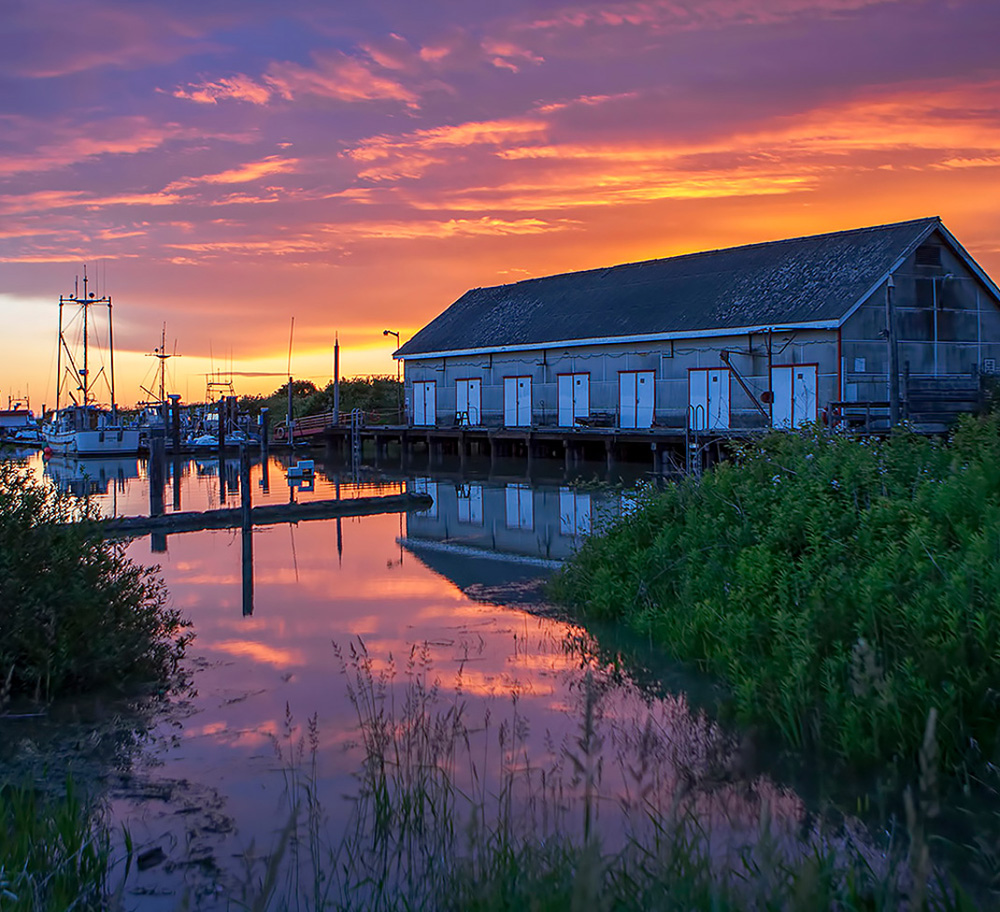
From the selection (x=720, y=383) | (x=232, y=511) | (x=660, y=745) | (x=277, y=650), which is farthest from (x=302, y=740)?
(x=720, y=383)

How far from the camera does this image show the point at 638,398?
123ft

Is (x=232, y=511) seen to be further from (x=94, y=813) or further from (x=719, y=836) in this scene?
(x=719, y=836)

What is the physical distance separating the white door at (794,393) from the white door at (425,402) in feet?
60.9

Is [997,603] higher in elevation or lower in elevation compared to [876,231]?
lower

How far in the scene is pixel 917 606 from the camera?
305 inches

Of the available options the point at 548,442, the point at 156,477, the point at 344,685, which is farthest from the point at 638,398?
the point at 344,685

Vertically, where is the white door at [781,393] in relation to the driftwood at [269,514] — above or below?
above

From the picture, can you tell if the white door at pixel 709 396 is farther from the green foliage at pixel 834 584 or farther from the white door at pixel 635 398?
the green foliage at pixel 834 584

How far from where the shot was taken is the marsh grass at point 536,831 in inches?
174

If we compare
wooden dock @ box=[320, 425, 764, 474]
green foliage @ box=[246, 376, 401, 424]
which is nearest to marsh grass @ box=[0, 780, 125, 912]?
wooden dock @ box=[320, 425, 764, 474]

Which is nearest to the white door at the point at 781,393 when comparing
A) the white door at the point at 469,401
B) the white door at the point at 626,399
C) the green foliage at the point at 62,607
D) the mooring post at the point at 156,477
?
the white door at the point at 626,399

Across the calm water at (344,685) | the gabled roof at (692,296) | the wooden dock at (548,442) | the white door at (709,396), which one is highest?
the gabled roof at (692,296)

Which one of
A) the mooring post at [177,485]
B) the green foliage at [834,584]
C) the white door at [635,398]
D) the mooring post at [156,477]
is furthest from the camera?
the white door at [635,398]

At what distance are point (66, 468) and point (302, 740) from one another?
4179 centimetres
